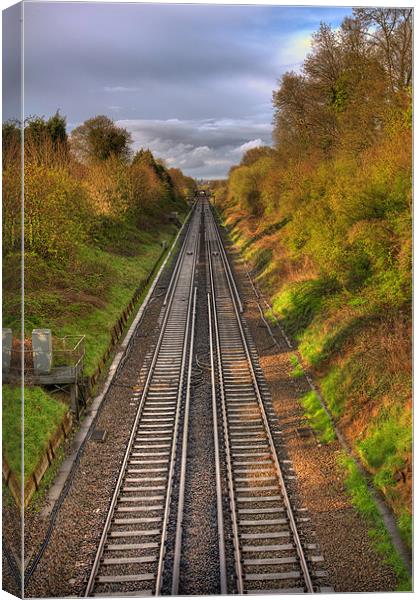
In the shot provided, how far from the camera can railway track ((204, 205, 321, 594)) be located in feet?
20.1

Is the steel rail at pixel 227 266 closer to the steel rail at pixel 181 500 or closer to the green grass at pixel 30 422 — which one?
the steel rail at pixel 181 500

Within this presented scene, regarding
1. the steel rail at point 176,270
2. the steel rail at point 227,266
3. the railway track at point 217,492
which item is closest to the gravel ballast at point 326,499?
the railway track at point 217,492

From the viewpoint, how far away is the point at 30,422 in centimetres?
903

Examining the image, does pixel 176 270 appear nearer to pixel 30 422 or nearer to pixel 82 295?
pixel 82 295

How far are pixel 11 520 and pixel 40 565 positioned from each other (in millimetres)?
1363

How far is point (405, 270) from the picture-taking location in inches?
358

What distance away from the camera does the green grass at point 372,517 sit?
20.0ft

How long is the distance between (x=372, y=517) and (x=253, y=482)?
69.7 inches

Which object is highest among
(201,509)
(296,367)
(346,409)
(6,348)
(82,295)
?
(6,348)

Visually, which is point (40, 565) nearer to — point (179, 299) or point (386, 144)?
point (386, 144)

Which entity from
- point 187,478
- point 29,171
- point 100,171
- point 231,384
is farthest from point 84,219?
point 187,478

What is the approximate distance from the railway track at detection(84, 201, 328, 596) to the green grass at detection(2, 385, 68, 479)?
1368mm

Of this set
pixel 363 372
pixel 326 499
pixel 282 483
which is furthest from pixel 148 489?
pixel 363 372

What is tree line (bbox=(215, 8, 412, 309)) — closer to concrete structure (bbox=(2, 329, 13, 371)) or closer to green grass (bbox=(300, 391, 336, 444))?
green grass (bbox=(300, 391, 336, 444))
